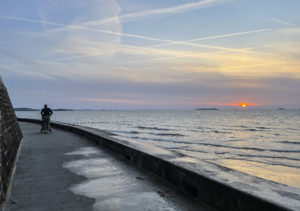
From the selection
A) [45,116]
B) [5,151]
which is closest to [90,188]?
[5,151]

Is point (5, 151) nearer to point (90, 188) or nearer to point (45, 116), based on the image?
point (90, 188)

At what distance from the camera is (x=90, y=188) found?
438 centimetres

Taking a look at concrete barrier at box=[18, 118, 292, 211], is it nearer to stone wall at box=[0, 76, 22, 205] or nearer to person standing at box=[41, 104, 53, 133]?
stone wall at box=[0, 76, 22, 205]

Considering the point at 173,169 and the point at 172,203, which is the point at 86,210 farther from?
the point at 173,169

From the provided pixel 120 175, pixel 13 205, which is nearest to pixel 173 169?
pixel 120 175

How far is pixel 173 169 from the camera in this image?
4582 mm

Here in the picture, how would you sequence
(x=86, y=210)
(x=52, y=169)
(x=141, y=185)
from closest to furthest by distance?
(x=86, y=210) → (x=141, y=185) → (x=52, y=169)

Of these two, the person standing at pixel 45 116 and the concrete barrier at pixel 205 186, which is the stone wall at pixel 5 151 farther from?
the person standing at pixel 45 116

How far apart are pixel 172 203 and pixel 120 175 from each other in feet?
6.19

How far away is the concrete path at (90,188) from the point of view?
141 inches

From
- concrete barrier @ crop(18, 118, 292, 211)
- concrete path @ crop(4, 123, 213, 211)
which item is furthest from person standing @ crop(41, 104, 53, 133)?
concrete barrier @ crop(18, 118, 292, 211)

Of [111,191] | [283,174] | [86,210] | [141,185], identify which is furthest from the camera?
[283,174]

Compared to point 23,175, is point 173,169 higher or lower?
higher

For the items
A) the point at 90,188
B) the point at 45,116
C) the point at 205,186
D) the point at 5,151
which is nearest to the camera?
the point at 205,186
